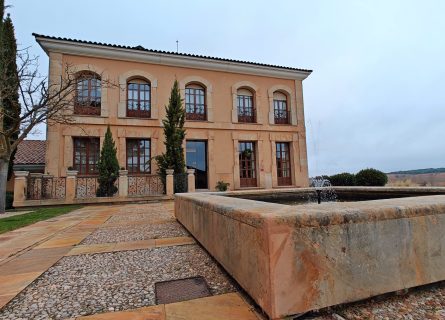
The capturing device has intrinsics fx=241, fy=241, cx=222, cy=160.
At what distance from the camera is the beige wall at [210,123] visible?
12766mm

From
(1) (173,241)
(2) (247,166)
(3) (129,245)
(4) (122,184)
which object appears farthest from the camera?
(2) (247,166)

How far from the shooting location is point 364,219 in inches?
66.4

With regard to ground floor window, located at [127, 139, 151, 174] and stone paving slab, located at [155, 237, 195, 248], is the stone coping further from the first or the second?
ground floor window, located at [127, 139, 151, 174]

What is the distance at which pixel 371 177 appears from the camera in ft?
37.7

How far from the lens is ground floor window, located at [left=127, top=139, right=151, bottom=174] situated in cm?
1370

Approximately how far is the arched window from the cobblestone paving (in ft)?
46.8

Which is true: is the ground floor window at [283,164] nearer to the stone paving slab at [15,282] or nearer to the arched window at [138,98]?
the arched window at [138,98]

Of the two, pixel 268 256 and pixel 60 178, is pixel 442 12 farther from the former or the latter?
pixel 60 178

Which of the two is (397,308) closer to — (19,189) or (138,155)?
(19,189)

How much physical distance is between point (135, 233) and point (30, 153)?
49.8 feet

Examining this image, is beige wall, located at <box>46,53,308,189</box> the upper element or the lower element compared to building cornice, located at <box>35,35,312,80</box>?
lower

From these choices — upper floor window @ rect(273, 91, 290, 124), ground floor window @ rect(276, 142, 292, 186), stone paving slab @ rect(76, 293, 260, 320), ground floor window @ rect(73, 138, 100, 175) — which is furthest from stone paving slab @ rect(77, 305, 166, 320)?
upper floor window @ rect(273, 91, 290, 124)

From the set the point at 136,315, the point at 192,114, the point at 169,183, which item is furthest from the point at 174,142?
the point at 136,315

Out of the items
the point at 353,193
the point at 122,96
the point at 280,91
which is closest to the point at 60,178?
the point at 122,96
